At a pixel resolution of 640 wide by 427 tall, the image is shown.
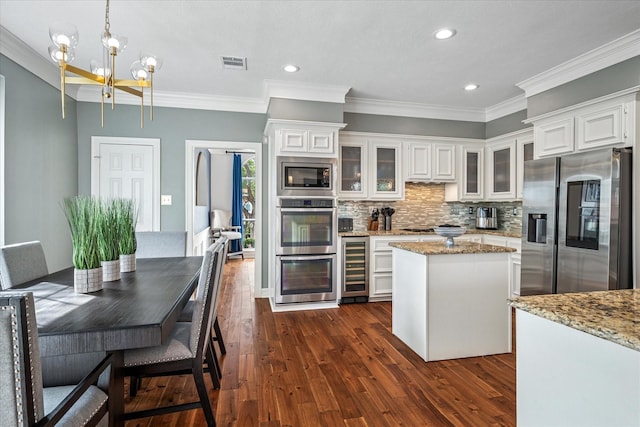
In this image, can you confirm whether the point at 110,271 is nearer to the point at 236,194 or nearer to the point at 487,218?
the point at 487,218

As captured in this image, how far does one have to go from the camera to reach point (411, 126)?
470 centimetres

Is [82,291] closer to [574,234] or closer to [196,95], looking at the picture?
[196,95]

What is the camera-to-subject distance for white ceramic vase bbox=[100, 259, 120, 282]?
6.61 ft

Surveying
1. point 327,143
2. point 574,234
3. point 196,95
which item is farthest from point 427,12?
point 196,95

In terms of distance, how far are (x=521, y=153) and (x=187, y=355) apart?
14.4ft

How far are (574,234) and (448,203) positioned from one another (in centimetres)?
224

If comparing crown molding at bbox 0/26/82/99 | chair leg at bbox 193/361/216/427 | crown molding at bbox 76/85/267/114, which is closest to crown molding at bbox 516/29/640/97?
crown molding at bbox 76/85/267/114

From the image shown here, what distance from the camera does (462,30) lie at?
2.64 meters

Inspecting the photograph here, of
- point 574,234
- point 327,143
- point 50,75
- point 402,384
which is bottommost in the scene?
point 402,384

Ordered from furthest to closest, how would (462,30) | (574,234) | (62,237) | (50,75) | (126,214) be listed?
1. (62,237)
2. (50,75)
3. (574,234)
4. (462,30)
5. (126,214)

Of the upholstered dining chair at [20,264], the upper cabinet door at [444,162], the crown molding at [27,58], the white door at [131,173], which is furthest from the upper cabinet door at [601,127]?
the crown molding at [27,58]

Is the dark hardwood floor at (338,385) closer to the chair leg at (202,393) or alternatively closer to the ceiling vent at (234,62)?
the chair leg at (202,393)

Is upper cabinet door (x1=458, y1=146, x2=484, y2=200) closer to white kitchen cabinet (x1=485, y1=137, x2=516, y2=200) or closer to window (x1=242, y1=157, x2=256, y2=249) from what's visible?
white kitchen cabinet (x1=485, y1=137, x2=516, y2=200)

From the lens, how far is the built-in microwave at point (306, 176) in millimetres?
3834
